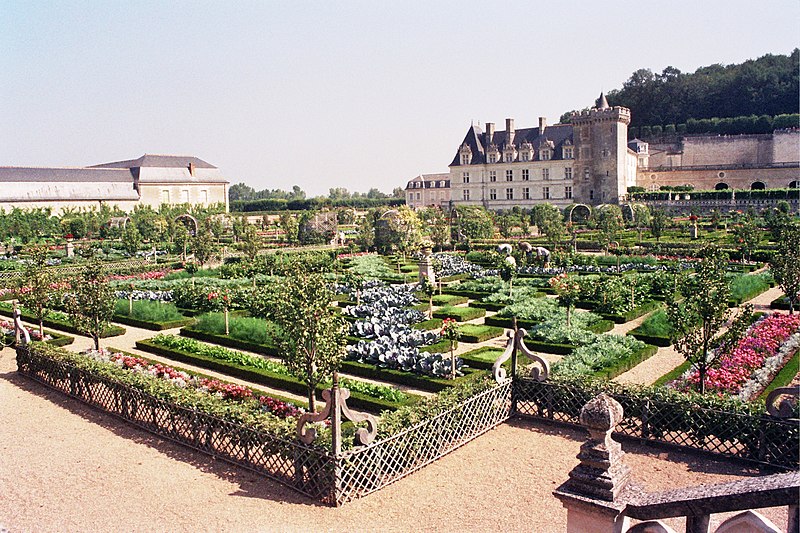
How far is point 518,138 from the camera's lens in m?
68.1

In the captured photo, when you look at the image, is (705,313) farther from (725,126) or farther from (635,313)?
(725,126)

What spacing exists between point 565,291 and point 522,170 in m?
51.0

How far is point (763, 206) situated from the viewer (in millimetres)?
55156

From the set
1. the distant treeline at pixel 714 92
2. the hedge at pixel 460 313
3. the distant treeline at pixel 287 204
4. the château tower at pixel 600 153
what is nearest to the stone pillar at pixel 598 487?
the hedge at pixel 460 313

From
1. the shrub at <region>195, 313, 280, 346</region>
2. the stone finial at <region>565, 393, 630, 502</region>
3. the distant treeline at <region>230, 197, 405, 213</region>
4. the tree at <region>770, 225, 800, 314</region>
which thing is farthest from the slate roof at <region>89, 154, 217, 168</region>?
the stone finial at <region>565, 393, 630, 502</region>

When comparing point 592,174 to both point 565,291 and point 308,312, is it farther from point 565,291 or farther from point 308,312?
point 308,312

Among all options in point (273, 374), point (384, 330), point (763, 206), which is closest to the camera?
point (273, 374)

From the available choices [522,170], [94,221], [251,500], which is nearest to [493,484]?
[251,500]

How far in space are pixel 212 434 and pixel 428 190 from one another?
7731 centimetres

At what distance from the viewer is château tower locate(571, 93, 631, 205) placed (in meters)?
61.6

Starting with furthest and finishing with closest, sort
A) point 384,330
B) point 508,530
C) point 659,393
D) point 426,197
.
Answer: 1. point 426,197
2. point 384,330
3. point 659,393
4. point 508,530

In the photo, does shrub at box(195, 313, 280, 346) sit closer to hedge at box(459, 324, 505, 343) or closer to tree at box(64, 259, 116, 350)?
tree at box(64, 259, 116, 350)

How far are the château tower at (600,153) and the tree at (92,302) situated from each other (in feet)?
178

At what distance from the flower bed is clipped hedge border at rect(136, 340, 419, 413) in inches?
211
